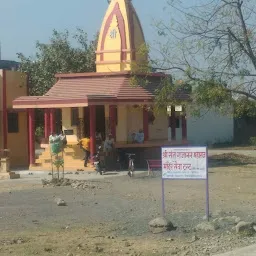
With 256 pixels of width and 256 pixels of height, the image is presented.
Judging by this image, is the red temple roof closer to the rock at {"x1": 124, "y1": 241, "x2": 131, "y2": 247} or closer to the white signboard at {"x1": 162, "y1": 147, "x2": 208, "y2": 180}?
the white signboard at {"x1": 162, "y1": 147, "x2": 208, "y2": 180}

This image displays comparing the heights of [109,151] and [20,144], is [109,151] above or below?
below

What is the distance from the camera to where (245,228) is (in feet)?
39.2

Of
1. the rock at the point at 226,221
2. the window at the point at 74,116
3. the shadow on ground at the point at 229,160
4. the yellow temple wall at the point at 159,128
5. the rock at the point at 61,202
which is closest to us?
the rock at the point at 226,221

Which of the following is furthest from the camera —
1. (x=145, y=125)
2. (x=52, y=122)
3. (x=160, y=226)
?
(x=52, y=122)

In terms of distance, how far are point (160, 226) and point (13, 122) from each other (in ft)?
71.9

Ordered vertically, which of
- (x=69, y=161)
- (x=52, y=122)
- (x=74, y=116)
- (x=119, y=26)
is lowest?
(x=69, y=161)

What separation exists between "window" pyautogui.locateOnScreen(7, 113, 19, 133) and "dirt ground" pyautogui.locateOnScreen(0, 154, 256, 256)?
9.22 m

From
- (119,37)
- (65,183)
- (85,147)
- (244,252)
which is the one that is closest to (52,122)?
(85,147)

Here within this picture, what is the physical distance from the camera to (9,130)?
33219 mm

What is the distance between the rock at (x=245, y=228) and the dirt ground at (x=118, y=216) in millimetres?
211

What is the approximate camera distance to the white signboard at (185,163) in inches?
523

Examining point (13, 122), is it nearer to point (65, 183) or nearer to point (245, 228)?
point (65, 183)

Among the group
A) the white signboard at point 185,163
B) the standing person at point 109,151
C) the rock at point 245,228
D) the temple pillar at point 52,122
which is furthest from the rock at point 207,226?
the temple pillar at point 52,122

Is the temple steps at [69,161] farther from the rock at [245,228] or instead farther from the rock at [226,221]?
the rock at [245,228]
